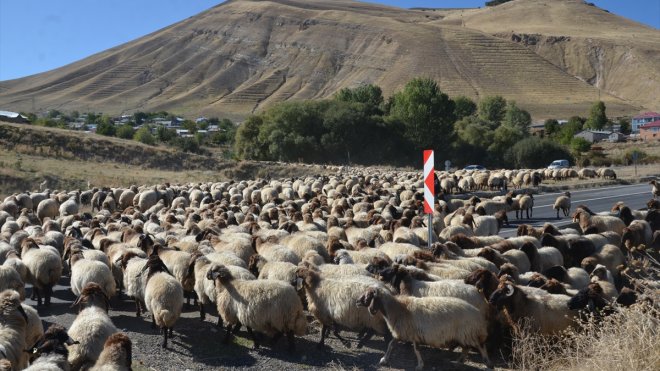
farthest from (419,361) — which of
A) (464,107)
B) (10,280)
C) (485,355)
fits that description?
(464,107)

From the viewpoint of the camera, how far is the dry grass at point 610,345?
618 centimetres

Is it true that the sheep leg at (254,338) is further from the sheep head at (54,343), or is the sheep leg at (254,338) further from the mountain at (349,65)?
the mountain at (349,65)

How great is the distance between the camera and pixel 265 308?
9297 millimetres

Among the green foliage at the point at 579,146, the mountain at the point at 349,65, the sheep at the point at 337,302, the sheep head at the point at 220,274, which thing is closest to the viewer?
the sheep at the point at 337,302

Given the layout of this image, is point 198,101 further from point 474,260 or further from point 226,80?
point 474,260

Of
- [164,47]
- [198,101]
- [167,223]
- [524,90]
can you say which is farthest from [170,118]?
[167,223]

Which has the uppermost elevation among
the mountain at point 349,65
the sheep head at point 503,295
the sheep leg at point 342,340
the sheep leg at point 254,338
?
the mountain at point 349,65

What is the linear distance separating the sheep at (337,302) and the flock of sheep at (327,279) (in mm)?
22

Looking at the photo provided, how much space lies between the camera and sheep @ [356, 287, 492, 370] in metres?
8.46

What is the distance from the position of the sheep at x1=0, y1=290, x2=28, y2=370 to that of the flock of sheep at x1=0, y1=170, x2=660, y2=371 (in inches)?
0.7

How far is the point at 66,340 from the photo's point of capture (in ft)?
22.9

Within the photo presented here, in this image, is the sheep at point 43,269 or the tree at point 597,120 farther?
the tree at point 597,120

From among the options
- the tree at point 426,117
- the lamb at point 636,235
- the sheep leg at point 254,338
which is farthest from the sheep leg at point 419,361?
the tree at point 426,117

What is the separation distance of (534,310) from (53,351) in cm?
635
